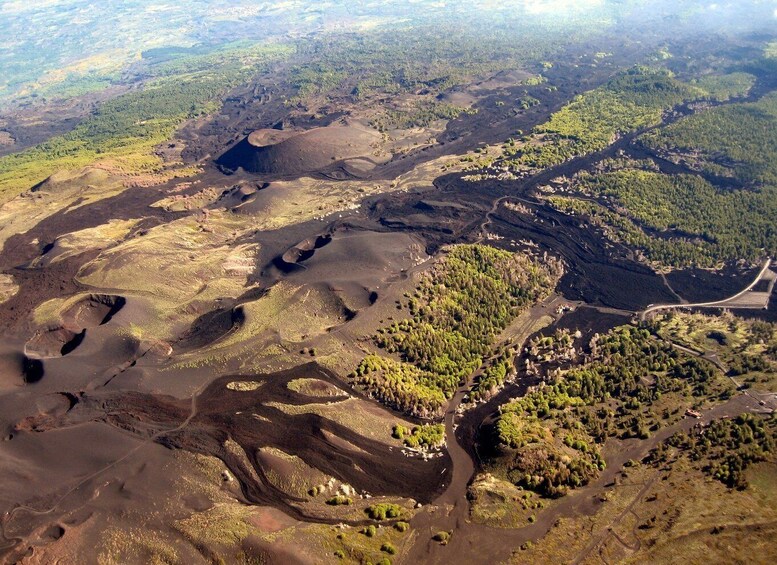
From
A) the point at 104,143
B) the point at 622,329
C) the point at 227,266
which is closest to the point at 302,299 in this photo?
the point at 227,266

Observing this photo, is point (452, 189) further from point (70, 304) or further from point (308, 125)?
point (70, 304)

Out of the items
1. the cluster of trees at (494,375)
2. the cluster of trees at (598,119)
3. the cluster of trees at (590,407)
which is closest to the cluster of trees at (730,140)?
the cluster of trees at (598,119)

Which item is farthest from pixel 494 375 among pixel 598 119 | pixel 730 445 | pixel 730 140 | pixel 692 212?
pixel 598 119

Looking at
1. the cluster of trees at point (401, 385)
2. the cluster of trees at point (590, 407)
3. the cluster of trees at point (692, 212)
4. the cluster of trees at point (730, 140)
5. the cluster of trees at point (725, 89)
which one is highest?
the cluster of trees at point (725, 89)

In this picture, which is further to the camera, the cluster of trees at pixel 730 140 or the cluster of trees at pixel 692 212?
the cluster of trees at pixel 730 140

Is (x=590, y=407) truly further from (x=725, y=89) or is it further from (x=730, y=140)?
(x=725, y=89)

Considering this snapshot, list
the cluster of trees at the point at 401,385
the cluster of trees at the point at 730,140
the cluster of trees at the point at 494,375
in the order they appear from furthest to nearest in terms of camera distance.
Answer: the cluster of trees at the point at 730,140
the cluster of trees at the point at 494,375
the cluster of trees at the point at 401,385

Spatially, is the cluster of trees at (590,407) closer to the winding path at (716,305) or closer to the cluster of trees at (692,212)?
the winding path at (716,305)
